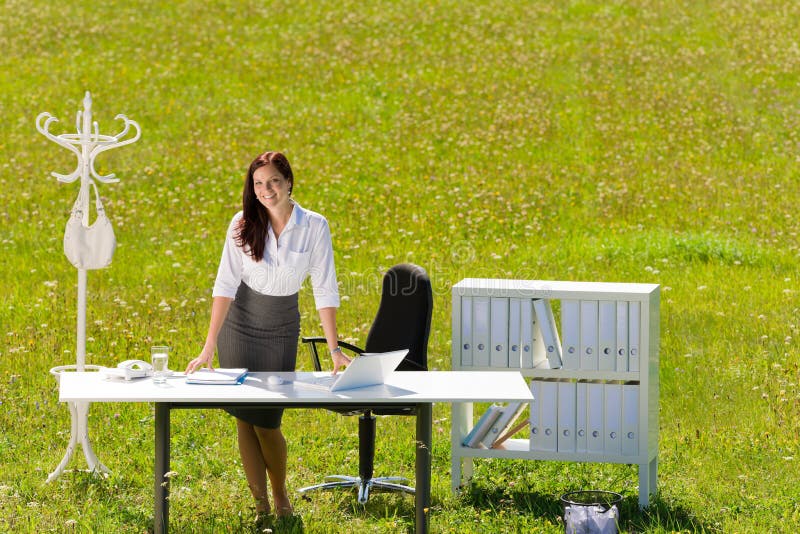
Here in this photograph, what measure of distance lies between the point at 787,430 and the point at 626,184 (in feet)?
25.2

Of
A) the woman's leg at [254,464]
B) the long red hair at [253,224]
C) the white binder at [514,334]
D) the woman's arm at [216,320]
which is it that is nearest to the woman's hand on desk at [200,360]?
the woman's arm at [216,320]

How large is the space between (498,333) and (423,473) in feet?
4.57

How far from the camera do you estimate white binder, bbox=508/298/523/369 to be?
22.8ft

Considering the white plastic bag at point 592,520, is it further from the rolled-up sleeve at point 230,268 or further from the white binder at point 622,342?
the rolled-up sleeve at point 230,268

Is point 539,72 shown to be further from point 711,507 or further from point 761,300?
point 711,507

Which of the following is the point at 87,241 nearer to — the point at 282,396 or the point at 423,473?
the point at 282,396

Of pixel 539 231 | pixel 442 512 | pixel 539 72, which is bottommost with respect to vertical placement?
pixel 442 512

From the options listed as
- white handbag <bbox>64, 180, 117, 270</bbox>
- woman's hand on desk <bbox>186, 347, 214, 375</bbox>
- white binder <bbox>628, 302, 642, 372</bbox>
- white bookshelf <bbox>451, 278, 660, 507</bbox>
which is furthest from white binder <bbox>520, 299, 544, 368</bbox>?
white handbag <bbox>64, 180, 117, 270</bbox>

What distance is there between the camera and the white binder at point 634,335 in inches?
265

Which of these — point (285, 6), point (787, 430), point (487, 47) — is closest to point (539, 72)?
point (487, 47)

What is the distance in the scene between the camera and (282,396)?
5.62 meters

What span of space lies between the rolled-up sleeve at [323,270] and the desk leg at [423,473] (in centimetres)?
80

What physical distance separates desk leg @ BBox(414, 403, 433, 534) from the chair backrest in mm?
968

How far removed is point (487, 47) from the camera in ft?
69.4
